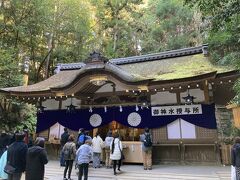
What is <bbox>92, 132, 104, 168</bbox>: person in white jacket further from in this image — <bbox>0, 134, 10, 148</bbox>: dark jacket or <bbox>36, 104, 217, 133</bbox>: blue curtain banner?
<bbox>0, 134, 10, 148</bbox>: dark jacket

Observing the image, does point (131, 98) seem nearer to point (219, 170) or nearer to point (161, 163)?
point (161, 163)

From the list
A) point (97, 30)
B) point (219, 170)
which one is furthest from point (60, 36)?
point (219, 170)

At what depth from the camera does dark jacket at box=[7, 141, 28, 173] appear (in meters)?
5.08

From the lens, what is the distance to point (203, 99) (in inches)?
417

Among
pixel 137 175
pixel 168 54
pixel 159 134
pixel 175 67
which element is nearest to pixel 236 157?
pixel 137 175

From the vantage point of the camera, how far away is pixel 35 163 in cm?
477

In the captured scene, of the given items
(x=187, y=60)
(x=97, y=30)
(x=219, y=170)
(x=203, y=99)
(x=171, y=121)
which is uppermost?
(x=97, y=30)

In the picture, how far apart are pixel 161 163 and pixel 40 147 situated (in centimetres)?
709

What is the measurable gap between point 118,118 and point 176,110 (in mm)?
2692

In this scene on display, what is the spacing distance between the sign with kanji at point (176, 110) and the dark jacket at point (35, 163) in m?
7.07

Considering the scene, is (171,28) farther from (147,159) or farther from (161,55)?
(147,159)

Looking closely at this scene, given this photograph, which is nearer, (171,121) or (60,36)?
(171,121)

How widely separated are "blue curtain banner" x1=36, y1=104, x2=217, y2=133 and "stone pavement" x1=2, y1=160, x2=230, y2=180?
73.6 inches

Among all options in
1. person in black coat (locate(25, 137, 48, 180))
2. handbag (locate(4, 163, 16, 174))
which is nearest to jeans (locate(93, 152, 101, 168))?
handbag (locate(4, 163, 16, 174))
